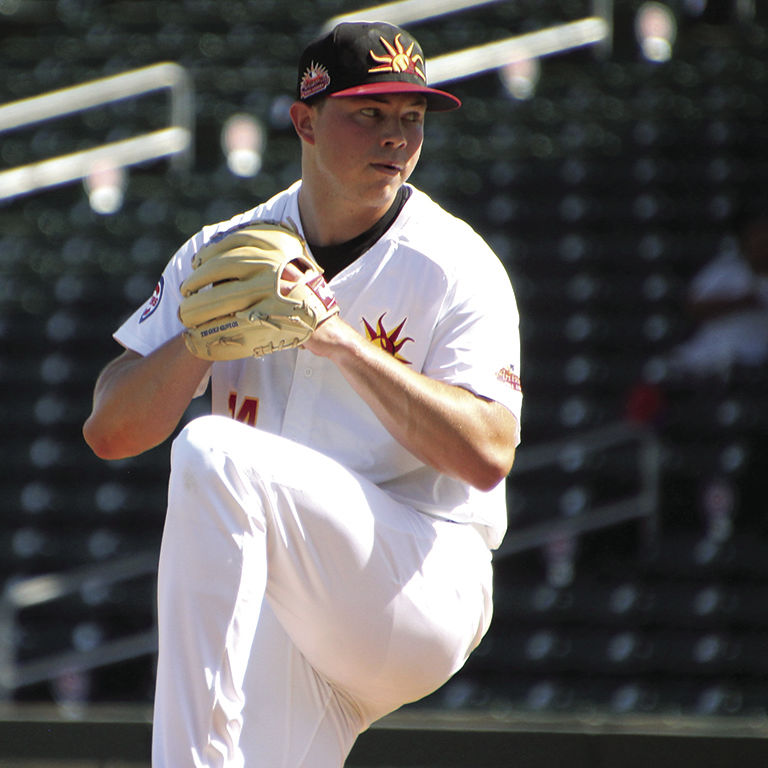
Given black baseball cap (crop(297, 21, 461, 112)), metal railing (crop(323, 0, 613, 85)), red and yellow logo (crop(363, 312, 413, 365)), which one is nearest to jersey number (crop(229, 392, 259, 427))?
red and yellow logo (crop(363, 312, 413, 365))

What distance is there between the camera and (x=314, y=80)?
276 centimetres

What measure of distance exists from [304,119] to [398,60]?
0.85 feet

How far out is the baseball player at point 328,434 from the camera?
232 centimetres

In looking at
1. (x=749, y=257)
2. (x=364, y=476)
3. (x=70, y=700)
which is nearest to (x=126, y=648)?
(x=70, y=700)

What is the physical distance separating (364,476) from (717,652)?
3805 millimetres

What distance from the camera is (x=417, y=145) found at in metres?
2.74

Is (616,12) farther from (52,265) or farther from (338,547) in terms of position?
(338,547)

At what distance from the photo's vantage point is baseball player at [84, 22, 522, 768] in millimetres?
2316

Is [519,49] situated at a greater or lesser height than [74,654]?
greater

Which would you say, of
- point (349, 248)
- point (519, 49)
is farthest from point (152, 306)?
point (519, 49)

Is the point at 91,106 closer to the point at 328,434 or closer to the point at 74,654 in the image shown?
the point at 74,654

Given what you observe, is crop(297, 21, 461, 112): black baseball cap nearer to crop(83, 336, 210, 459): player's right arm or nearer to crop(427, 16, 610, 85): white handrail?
crop(83, 336, 210, 459): player's right arm

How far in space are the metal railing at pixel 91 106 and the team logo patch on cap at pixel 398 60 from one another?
14.9ft

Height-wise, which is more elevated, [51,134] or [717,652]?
[51,134]
